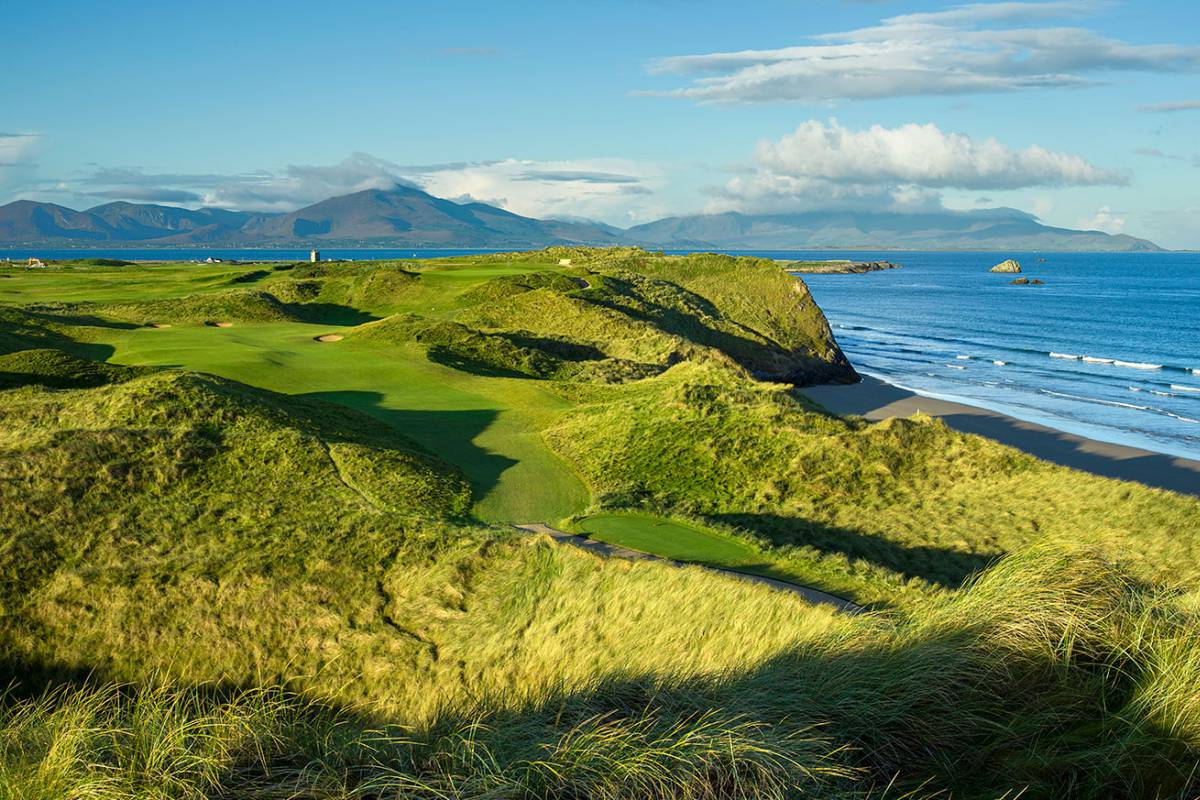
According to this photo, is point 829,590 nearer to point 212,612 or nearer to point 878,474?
point 212,612

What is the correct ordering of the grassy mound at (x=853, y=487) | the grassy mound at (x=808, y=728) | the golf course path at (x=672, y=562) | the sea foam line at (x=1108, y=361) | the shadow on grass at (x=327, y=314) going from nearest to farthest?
the grassy mound at (x=808, y=728) < the golf course path at (x=672, y=562) < the grassy mound at (x=853, y=487) < the shadow on grass at (x=327, y=314) < the sea foam line at (x=1108, y=361)

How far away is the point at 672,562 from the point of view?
11406mm

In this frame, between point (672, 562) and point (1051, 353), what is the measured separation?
57.6 meters

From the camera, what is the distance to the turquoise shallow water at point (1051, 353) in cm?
3981

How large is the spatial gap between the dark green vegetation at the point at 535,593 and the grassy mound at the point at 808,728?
2cm

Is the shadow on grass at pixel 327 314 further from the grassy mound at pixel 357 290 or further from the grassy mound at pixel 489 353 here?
the grassy mound at pixel 489 353

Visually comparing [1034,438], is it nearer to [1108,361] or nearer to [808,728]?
[1108,361]

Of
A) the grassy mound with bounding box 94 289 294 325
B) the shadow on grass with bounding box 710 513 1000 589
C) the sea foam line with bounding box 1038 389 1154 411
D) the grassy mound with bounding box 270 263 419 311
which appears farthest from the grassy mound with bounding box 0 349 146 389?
the sea foam line with bounding box 1038 389 1154 411

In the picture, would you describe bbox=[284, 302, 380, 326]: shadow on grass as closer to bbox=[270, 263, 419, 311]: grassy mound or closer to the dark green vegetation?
bbox=[270, 263, 419, 311]: grassy mound

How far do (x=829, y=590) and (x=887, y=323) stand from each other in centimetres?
7787

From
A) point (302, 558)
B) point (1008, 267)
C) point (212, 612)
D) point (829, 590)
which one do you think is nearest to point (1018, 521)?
point (829, 590)

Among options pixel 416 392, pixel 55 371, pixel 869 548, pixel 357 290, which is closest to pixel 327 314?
→ pixel 357 290

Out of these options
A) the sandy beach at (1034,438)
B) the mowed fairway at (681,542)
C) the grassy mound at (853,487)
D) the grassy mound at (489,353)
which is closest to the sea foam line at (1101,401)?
the sandy beach at (1034,438)

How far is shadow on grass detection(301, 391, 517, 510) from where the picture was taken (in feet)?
54.0
